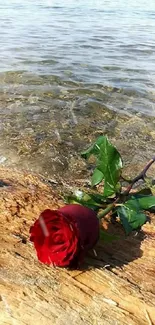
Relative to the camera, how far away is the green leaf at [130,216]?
1638 mm

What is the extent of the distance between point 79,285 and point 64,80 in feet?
13.8

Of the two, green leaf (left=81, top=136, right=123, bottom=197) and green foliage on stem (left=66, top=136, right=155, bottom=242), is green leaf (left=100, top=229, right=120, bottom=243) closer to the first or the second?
green foliage on stem (left=66, top=136, right=155, bottom=242)

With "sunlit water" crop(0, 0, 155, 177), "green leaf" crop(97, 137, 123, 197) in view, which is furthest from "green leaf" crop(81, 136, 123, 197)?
Result: "sunlit water" crop(0, 0, 155, 177)

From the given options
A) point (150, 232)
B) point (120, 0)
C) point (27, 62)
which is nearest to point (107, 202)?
point (150, 232)

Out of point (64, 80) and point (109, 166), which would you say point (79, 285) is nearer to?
point (109, 166)

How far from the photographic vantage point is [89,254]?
150cm

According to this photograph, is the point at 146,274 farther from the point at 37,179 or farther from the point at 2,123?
the point at 2,123

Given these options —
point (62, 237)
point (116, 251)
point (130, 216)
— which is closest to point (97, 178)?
point (130, 216)

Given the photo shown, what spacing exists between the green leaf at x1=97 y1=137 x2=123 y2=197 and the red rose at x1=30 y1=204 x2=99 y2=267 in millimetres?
420

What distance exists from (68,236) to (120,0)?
22965mm

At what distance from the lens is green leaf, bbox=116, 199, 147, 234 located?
1.64 meters

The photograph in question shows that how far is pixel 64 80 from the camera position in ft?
17.4

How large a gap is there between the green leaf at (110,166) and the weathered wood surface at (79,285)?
0.24 meters

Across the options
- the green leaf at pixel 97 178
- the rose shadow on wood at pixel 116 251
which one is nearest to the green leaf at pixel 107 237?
the rose shadow on wood at pixel 116 251
